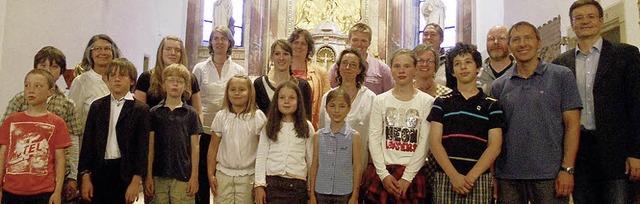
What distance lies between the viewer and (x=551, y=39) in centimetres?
594

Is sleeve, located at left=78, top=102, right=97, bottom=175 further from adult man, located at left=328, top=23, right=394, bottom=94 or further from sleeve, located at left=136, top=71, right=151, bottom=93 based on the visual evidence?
adult man, located at left=328, top=23, right=394, bottom=94

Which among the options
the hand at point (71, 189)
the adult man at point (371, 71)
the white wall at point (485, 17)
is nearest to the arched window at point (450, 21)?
the white wall at point (485, 17)

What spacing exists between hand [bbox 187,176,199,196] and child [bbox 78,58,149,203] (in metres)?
0.28

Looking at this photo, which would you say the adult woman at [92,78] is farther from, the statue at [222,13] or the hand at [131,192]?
the statue at [222,13]

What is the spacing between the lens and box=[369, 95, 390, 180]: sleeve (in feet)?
8.82

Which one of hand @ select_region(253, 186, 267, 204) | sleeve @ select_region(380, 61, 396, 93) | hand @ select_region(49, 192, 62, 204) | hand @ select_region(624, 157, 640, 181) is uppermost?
sleeve @ select_region(380, 61, 396, 93)

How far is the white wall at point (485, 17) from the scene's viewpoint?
341 inches

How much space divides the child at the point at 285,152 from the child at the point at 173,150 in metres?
0.45

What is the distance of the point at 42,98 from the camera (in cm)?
278

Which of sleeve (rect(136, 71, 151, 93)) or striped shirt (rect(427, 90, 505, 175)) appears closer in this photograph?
striped shirt (rect(427, 90, 505, 175))

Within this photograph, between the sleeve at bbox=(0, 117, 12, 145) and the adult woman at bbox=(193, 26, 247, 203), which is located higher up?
the adult woman at bbox=(193, 26, 247, 203)

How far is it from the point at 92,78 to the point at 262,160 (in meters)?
1.41

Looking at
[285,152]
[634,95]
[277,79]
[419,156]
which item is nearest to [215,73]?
[277,79]

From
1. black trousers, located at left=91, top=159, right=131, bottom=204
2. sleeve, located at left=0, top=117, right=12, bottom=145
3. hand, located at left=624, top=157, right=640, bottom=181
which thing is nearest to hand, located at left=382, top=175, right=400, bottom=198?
hand, located at left=624, top=157, right=640, bottom=181
